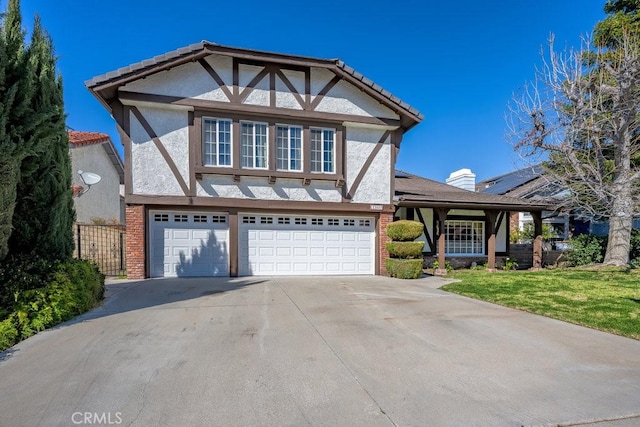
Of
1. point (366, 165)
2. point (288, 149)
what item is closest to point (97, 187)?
point (288, 149)

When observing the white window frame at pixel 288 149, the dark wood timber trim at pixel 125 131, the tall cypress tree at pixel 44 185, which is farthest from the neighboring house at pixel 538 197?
the tall cypress tree at pixel 44 185

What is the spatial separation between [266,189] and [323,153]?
2397 millimetres

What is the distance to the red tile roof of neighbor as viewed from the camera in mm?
14488

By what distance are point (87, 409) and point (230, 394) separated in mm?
1187

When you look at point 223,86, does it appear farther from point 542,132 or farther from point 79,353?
point 542,132

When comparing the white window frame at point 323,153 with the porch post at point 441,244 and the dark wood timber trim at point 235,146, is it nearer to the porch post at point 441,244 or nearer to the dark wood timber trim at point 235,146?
the dark wood timber trim at point 235,146

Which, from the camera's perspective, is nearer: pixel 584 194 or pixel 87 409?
pixel 87 409

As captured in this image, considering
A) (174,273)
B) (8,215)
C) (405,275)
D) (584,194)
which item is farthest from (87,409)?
(584,194)

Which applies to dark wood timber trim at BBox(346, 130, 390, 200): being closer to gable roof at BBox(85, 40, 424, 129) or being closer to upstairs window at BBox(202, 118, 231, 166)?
gable roof at BBox(85, 40, 424, 129)

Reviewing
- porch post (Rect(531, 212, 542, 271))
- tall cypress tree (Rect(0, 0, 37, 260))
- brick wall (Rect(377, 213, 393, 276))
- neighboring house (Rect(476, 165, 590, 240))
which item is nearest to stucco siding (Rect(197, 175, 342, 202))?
brick wall (Rect(377, 213, 393, 276))

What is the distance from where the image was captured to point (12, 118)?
4828 mm

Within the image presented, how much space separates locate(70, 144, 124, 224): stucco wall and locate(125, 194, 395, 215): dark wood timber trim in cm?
639

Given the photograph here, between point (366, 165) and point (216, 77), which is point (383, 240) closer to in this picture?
point (366, 165)

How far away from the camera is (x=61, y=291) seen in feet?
17.4
